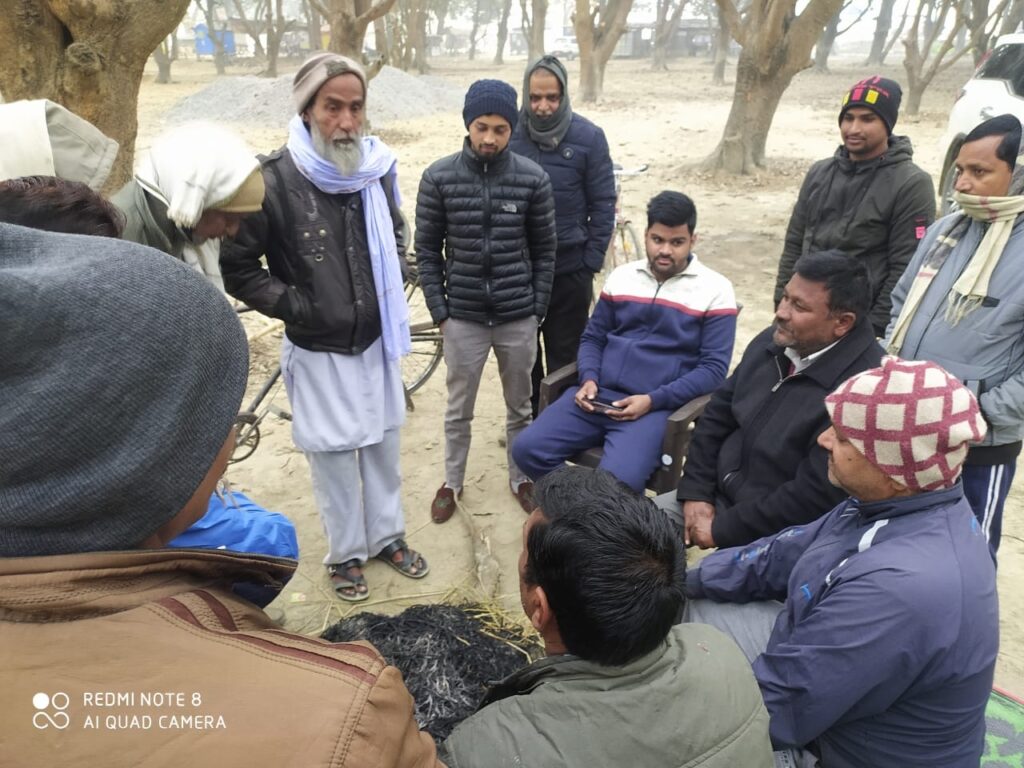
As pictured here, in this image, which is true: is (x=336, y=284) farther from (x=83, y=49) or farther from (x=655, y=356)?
(x=83, y=49)

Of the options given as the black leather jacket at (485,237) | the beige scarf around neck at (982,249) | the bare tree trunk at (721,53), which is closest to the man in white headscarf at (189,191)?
the black leather jacket at (485,237)

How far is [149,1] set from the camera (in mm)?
3189

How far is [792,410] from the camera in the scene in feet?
8.35

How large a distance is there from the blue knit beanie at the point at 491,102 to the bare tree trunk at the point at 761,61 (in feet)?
24.7

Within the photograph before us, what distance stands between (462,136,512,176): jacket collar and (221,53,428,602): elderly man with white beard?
1.46 feet

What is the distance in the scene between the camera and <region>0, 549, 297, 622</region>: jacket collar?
717 millimetres

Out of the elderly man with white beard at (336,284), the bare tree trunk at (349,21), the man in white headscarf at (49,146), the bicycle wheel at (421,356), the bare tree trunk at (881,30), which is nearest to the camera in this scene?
the man in white headscarf at (49,146)

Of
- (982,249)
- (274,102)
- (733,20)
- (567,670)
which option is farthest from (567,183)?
(274,102)

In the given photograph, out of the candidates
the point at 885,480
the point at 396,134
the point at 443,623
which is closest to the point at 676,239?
the point at 885,480

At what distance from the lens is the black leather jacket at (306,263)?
2527 mm

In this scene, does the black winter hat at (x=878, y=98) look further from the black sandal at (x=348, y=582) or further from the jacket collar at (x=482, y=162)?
the black sandal at (x=348, y=582)

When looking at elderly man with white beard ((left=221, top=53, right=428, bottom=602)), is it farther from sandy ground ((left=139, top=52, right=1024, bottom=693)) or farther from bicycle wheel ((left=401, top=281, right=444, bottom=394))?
bicycle wheel ((left=401, top=281, right=444, bottom=394))

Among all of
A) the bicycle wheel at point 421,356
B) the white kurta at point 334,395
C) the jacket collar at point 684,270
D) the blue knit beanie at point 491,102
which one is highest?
the blue knit beanie at point 491,102

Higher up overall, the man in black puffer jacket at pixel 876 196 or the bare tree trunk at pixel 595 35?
the bare tree trunk at pixel 595 35
